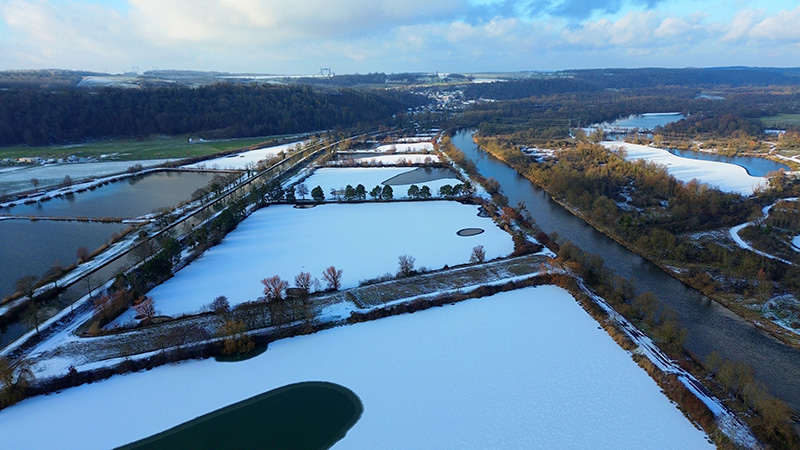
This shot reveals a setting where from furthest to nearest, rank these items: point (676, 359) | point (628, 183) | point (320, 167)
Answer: point (320, 167) → point (628, 183) → point (676, 359)

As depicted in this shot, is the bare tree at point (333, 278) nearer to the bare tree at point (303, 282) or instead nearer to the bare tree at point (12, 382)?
the bare tree at point (303, 282)

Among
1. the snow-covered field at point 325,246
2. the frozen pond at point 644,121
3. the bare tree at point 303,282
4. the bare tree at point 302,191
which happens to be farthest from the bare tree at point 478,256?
Result: the frozen pond at point 644,121

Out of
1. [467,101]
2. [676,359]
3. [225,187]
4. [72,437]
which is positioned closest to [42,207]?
[225,187]

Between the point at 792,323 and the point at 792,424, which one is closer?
the point at 792,424

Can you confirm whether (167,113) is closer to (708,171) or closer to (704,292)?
(704,292)

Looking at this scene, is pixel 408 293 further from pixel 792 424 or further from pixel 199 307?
pixel 792 424

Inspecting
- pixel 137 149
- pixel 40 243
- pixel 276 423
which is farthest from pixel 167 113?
pixel 276 423

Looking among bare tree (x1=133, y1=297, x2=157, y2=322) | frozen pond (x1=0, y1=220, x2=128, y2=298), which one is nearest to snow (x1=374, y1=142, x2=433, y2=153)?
frozen pond (x1=0, y1=220, x2=128, y2=298)
